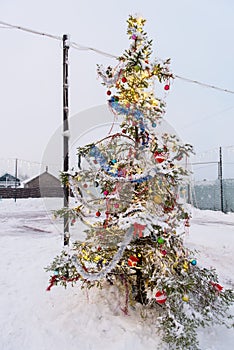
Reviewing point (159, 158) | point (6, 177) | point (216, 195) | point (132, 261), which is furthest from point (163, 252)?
point (6, 177)

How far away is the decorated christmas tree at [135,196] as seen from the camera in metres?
2.86

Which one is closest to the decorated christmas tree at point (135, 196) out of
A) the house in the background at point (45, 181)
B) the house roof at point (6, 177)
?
the house in the background at point (45, 181)

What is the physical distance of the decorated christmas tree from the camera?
2863mm

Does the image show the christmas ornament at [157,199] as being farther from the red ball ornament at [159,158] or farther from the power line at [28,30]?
the power line at [28,30]

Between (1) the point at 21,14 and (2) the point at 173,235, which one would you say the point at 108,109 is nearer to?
(2) the point at 173,235

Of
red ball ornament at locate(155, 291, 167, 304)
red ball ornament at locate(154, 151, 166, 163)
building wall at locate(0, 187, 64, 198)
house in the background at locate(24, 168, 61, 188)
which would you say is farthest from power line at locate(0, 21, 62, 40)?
house in the background at locate(24, 168, 61, 188)

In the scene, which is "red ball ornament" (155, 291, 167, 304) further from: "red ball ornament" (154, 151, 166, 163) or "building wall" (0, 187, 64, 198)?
"building wall" (0, 187, 64, 198)

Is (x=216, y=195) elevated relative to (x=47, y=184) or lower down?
lower down

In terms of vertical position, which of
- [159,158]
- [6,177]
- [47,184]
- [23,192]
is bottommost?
[23,192]

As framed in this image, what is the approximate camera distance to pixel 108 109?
327cm

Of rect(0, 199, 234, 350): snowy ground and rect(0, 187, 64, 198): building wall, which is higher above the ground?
rect(0, 187, 64, 198): building wall

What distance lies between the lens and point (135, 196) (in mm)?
3002

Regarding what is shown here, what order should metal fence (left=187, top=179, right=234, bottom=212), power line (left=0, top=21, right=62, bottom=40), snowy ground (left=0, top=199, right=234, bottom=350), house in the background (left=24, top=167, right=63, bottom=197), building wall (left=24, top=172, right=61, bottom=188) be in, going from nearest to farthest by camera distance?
snowy ground (left=0, top=199, right=234, bottom=350)
power line (left=0, top=21, right=62, bottom=40)
metal fence (left=187, top=179, right=234, bottom=212)
house in the background (left=24, top=167, right=63, bottom=197)
building wall (left=24, top=172, right=61, bottom=188)

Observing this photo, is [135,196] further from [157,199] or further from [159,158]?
[159,158]
